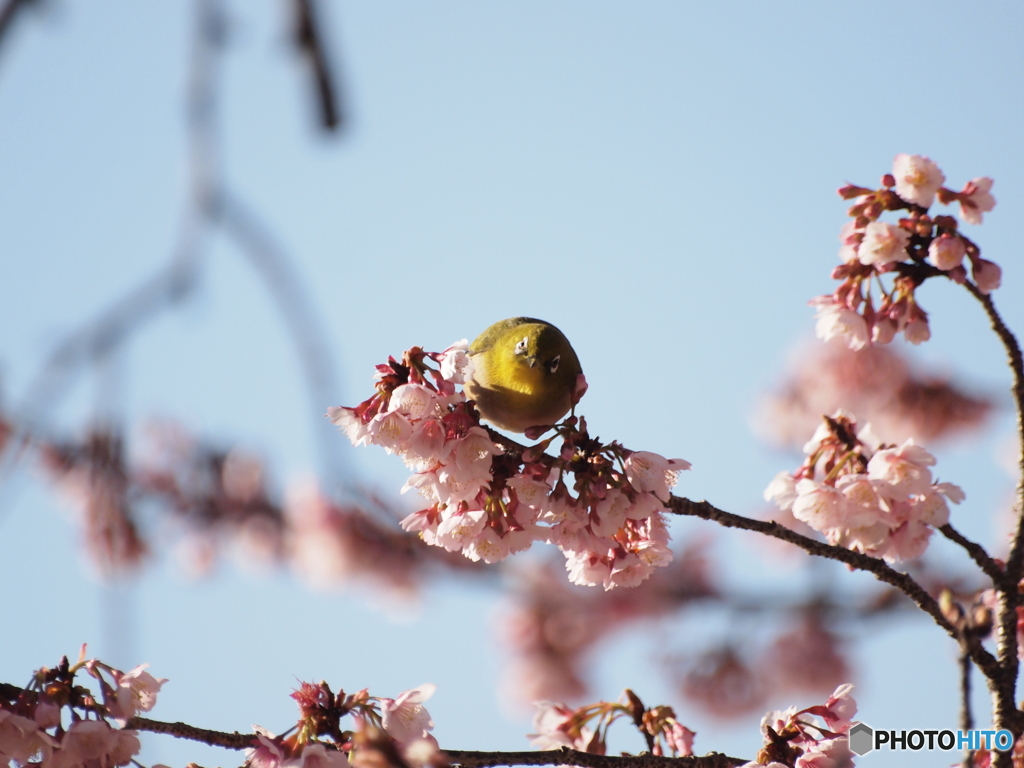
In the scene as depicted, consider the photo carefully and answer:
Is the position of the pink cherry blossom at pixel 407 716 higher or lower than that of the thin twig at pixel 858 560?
lower

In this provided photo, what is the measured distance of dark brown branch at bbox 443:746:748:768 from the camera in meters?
2.41

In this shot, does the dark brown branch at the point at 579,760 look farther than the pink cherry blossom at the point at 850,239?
No

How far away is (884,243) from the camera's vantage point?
8.98 ft

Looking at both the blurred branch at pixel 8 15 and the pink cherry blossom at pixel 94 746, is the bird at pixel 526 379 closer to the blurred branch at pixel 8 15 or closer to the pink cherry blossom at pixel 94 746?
the pink cherry blossom at pixel 94 746

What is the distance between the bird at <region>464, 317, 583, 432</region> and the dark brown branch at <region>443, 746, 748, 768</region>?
1.13 m

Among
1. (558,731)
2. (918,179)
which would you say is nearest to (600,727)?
(558,731)

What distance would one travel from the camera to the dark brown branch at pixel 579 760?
241cm

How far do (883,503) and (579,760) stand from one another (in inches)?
39.9

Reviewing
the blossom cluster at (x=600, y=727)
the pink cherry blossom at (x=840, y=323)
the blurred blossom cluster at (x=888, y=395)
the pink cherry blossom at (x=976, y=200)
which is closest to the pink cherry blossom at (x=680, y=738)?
the blossom cluster at (x=600, y=727)

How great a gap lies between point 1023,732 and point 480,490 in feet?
4.75

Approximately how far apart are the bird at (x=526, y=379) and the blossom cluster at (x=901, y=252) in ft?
2.85

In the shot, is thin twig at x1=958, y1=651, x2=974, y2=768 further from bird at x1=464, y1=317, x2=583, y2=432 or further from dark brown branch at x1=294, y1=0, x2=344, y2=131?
dark brown branch at x1=294, y1=0, x2=344, y2=131

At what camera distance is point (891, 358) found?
25.8ft

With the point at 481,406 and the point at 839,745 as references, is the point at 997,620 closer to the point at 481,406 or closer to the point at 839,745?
the point at 839,745
